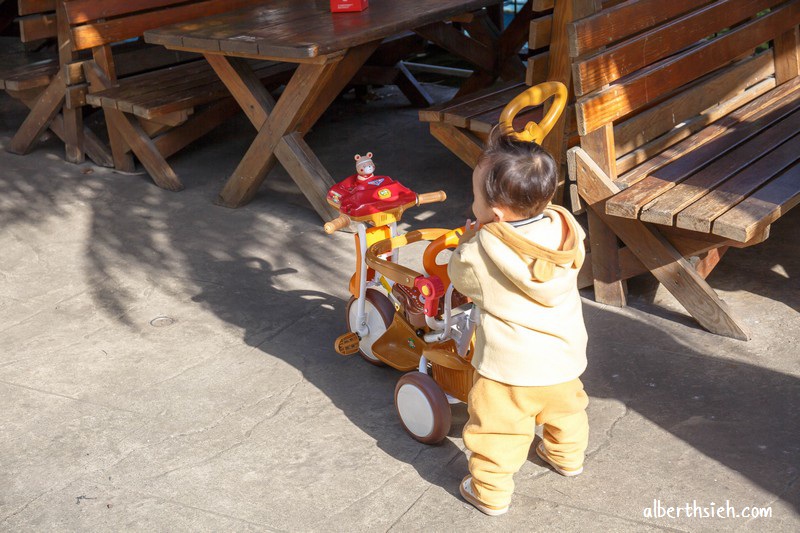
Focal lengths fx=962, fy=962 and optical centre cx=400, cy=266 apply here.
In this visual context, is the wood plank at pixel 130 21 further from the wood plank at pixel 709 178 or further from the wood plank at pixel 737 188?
the wood plank at pixel 737 188

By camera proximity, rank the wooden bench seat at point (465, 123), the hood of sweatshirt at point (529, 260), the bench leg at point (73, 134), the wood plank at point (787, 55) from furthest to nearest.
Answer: the bench leg at point (73, 134) → the wood plank at point (787, 55) → the wooden bench seat at point (465, 123) → the hood of sweatshirt at point (529, 260)

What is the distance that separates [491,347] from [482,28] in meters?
5.05

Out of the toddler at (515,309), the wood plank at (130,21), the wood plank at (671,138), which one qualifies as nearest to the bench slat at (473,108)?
the wood plank at (671,138)

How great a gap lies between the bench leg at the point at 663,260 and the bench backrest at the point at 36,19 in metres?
3.85

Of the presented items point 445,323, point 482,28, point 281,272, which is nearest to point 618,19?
point 445,323

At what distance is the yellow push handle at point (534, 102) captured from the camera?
10.7 ft

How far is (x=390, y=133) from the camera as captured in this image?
7039mm

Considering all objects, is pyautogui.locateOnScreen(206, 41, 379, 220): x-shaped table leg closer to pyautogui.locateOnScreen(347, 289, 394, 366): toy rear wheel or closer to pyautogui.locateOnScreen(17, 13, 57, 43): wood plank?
pyautogui.locateOnScreen(17, 13, 57, 43): wood plank

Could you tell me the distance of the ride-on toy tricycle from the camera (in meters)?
3.31

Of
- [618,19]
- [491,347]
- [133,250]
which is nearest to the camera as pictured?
[491,347]

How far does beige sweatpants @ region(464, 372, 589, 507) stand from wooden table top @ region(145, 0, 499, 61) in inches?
99.7

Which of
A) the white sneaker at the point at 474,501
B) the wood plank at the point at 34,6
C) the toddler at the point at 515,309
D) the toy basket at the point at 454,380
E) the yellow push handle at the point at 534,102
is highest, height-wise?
the wood plank at the point at 34,6

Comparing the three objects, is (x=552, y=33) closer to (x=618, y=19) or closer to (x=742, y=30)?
(x=618, y=19)

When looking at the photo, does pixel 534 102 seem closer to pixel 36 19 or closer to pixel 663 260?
pixel 663 260
